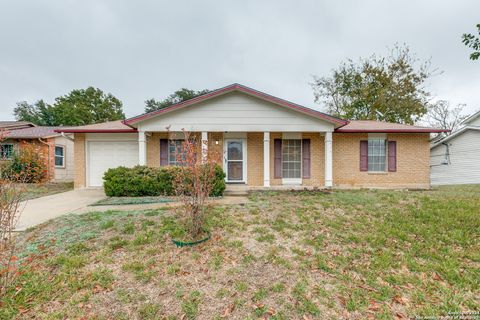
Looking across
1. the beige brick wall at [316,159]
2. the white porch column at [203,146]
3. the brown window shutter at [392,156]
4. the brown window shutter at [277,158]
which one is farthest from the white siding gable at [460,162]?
the white porch column at [203,146]

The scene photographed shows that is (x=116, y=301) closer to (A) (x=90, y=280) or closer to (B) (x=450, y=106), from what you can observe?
(A) (x=90, y=280)

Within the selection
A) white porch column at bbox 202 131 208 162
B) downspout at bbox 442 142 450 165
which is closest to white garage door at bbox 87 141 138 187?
white porch column at bbox 202 131 208 162

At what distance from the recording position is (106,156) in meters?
11.0

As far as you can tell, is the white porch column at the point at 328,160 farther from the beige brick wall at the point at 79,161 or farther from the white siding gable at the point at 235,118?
→ the beige brick wall at the point at 79,161

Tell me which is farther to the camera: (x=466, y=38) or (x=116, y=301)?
(x=466, y=38)

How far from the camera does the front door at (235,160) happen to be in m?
10.7

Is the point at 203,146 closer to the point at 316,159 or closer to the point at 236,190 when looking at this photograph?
the point at 236,190

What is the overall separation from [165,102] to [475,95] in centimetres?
5099

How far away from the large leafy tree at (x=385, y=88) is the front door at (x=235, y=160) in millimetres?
17620

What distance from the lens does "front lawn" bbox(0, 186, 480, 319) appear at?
2.70m

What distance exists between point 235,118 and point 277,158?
282 cm

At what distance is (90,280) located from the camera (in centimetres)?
317

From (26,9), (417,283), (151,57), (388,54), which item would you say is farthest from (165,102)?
(417,283)

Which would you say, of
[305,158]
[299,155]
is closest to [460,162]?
[305,158]
